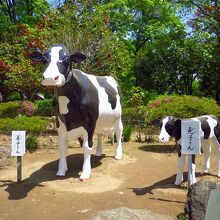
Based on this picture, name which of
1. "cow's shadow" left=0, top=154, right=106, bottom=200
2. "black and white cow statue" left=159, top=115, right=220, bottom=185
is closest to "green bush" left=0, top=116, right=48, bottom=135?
"cow's shadow" left=0, top=154, right=106, bottom=200

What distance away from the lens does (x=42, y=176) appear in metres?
8.08

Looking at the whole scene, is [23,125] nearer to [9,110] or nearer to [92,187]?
[92,187]

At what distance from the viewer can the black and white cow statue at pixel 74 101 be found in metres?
7.01

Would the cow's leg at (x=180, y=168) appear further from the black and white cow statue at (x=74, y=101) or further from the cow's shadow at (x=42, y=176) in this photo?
the cow's shadow at (x=42, y=176)

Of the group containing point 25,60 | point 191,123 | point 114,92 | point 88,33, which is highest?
point 88,33

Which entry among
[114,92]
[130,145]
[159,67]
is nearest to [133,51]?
[159,67]

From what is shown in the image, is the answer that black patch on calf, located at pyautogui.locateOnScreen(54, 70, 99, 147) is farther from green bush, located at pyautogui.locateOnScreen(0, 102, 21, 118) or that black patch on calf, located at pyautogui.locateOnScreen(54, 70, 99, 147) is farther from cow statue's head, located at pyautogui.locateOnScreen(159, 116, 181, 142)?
green bush, located at pyautogui.locateOnScreen(0, 102, 21, 118)

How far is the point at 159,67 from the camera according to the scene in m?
21.6

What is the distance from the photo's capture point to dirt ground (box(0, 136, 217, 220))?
6.23m

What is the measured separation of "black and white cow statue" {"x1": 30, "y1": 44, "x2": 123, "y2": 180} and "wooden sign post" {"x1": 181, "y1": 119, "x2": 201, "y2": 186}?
209 cm

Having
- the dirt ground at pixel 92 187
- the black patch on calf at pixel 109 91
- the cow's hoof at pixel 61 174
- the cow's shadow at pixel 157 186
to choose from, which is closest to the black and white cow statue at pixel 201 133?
the cow's shadow at pixel 157 186

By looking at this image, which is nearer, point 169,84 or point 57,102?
point 57,102

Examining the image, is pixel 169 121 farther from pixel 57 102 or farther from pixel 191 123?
pixel 57 102

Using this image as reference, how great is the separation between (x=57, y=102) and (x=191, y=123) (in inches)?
108
